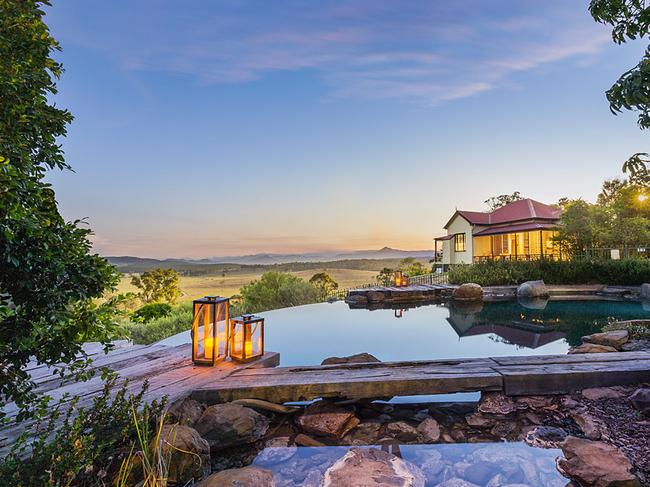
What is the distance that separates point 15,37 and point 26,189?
0.91 meters

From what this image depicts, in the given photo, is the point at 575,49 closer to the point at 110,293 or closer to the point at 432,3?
the point at 432,3

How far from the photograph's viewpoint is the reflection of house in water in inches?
258

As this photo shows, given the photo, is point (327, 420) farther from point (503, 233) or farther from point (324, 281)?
point (503, 233)

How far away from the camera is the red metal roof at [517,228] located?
2039cm

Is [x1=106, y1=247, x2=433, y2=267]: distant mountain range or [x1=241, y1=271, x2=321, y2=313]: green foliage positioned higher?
[x1=106, y1=247, x2=433, y2=267]: distant mountain range

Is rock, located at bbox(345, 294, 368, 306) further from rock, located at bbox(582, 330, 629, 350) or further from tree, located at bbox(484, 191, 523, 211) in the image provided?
tree, located at bbox(484, 191, 523, 211)

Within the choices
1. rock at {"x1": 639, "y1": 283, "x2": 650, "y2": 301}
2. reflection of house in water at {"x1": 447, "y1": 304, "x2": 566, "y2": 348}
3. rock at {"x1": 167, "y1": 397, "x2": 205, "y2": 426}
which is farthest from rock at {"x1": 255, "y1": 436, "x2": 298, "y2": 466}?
rock at {"x1": 639, "y1": 283, "x2": 650, "y2": 301}

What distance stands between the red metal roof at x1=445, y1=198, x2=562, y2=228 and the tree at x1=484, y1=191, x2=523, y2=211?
37.2 feet

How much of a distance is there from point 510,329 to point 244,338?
21.9 feet

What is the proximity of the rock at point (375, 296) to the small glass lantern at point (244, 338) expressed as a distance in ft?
29.6

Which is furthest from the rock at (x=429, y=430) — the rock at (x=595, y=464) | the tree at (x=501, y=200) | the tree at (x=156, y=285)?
the tree at (x=501, y=200)

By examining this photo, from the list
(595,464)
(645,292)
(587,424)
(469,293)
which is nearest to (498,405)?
(587,424)

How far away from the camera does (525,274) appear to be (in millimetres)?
14758

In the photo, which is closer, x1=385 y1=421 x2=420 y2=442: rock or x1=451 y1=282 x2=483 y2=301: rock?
x1=385 y1=421 x2=420 y2=442: rock
